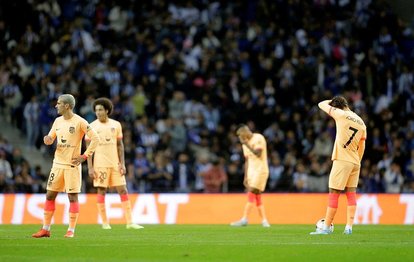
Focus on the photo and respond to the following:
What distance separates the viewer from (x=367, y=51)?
1425 inches

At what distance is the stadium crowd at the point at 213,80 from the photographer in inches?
1236

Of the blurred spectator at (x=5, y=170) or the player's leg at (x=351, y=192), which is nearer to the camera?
the player's leg at (x=351, y=192)

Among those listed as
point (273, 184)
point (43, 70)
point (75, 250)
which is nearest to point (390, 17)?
point (273, 184)

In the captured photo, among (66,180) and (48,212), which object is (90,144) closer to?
(66,180)

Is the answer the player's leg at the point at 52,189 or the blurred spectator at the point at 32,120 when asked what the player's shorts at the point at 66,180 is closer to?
the player's leg at the point at 52,189

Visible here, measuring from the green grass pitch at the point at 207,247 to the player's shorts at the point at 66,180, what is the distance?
2.93 feet

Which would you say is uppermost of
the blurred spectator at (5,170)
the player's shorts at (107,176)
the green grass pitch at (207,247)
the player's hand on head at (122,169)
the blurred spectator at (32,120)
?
the blurred spectator at (32,120)

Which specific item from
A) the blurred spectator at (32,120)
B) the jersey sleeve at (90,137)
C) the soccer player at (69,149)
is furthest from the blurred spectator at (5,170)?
the jersey sleeve at (90,137)

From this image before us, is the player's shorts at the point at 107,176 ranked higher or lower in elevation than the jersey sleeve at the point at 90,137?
lower

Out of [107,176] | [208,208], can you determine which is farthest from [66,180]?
[208,208]

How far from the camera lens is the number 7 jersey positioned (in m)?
18.7

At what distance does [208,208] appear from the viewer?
93.0 feet

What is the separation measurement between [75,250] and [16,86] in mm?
17912

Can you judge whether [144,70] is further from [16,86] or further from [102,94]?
[16,86]
